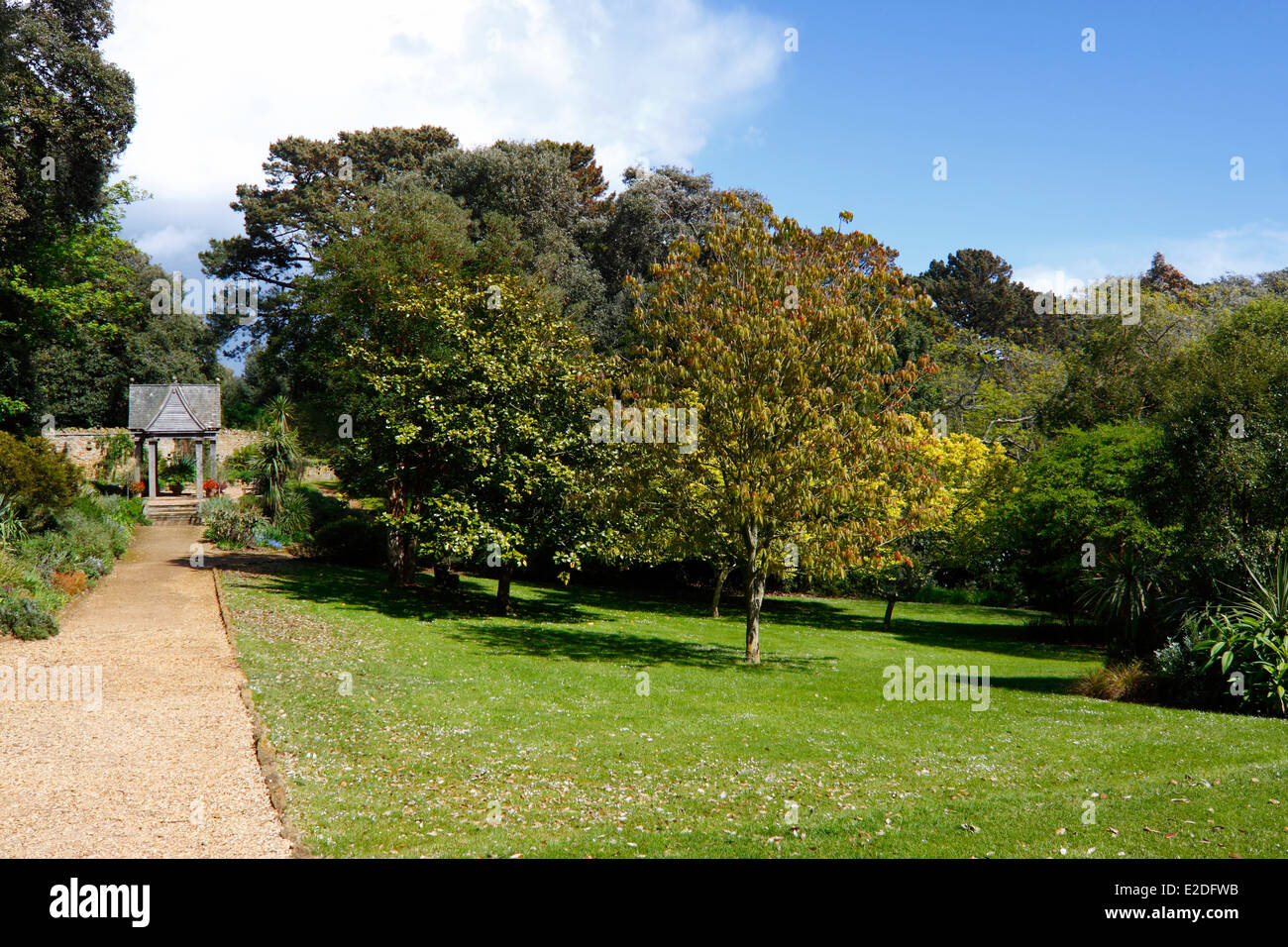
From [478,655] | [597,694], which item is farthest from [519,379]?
[597,694]

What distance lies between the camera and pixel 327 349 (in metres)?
28.2

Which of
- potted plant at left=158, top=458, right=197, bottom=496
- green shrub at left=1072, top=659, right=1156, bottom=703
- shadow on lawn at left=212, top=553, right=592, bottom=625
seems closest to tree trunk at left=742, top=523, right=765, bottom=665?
shadow on lawn at left=212, top=553, right=592, bottom=625

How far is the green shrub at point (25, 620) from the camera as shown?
14867mm

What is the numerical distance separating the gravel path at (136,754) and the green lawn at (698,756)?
1.74 feet

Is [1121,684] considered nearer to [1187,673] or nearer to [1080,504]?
[1187,673]

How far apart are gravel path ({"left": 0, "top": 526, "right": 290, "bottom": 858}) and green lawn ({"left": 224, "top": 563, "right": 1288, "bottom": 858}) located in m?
0.53

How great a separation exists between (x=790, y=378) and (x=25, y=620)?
48.7 ft

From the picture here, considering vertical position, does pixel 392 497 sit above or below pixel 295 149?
below

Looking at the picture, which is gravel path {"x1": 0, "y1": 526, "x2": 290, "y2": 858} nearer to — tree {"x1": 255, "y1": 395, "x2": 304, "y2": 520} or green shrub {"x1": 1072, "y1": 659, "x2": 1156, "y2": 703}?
tree {"x1": 255, "y1": 395, "x2": 304, "y2": 520}

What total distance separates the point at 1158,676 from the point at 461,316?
17.8 m

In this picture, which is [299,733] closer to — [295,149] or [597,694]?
[597,694]

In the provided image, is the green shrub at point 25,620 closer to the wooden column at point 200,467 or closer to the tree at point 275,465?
the tree at point 275,465

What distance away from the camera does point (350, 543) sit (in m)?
29.8

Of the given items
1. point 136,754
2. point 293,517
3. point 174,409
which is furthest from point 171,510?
point 136,754
